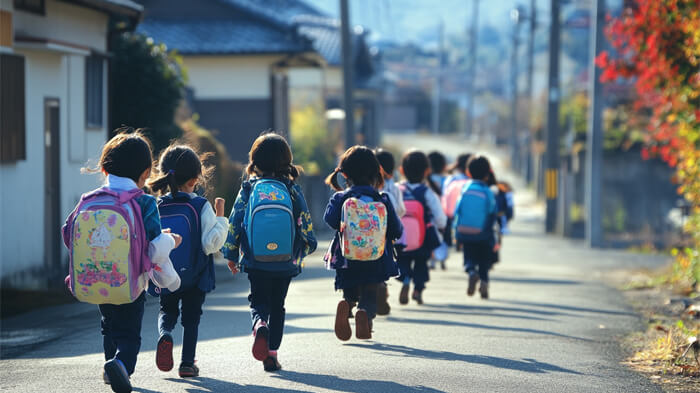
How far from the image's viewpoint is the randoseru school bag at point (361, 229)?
7.74 meters

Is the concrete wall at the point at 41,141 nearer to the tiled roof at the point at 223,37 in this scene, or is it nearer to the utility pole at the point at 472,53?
the tiled roof at the point at 223,37

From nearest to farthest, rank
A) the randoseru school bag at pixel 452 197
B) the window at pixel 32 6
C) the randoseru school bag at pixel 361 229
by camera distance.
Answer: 1. the randoseru school bag at pixel 361 229
2. the randoseru school bag at pixel 452 197
3. the window at pixel 32 6

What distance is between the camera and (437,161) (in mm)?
12992

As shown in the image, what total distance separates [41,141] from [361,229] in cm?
721

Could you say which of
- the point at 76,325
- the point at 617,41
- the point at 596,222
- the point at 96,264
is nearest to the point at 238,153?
the point at 596,222

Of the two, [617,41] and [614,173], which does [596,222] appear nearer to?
[614,173]

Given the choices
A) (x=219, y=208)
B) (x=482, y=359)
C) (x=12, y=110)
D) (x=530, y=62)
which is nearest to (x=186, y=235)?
(x=219, y=208)

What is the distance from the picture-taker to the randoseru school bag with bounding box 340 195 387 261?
25.4ft

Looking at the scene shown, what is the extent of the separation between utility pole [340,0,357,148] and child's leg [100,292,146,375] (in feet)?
47.4

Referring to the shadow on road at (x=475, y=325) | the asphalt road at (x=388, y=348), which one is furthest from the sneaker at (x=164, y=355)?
the shadow on road at (x=475, y=325)

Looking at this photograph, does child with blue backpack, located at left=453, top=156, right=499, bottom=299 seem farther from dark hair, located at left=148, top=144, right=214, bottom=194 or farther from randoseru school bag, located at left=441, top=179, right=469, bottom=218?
dark hair, located at left=148, top=144, right=214, bottom=194

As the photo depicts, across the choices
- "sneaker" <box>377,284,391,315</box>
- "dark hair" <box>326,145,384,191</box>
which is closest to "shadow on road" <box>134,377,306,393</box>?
"dark hair" <box>326,145,384,191</box>

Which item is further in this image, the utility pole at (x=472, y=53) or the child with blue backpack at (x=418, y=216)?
the utility pole at (x=472, y=53)

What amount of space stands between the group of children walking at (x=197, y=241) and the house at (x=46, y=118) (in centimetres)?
540
